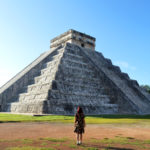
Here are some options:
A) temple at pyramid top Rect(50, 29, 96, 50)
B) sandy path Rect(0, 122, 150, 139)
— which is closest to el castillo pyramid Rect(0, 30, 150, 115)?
temple at pyramid top Rect(50, 29, 96, 50)

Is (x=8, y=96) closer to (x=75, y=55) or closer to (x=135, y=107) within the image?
(x=75, y=55)

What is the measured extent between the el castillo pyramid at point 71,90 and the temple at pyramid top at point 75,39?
7.38 ft

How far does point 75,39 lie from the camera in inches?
1283

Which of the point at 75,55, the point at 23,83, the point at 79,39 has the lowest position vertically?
the point at 23,83

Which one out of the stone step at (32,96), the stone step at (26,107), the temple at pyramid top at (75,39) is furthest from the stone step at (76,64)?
the stone step at (26,107)

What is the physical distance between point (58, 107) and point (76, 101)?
245 cm

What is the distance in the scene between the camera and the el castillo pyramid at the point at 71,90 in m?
18.8

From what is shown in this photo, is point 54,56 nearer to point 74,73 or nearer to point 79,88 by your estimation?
point 74,73

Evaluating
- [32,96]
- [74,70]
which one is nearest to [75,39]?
[74,70]

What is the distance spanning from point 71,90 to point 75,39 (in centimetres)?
1442

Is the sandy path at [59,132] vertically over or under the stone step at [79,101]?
under

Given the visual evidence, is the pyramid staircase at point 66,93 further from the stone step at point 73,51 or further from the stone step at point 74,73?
the stone step at point 73,51

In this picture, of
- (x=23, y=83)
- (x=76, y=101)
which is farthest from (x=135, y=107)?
(x=23, y=83)

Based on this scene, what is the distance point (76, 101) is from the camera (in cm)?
1962
